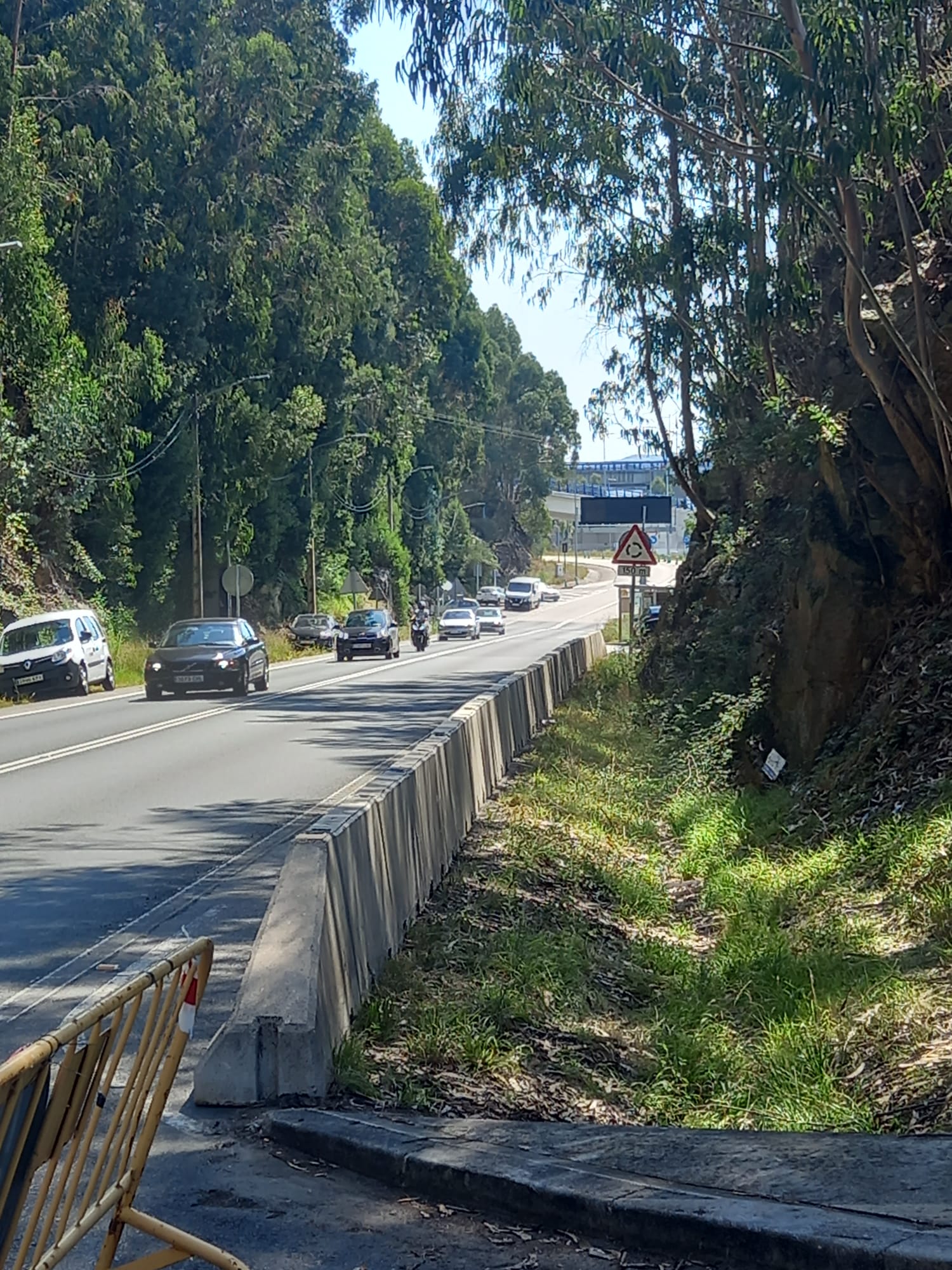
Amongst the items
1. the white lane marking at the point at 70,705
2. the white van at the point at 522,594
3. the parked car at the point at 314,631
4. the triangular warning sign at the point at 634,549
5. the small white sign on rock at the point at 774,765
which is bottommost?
the white van at the point at 522,594

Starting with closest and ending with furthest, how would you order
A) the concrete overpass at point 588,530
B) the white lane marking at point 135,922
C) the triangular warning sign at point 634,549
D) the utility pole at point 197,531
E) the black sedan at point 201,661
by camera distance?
the white lane marking at point 135,922 < the black sedan at point 201,661 < the triangular warning sign at point 634,549 < the utility pole at point 197,531 < the concrete overpass at point 588,530

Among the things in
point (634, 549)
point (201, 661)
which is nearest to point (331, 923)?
point (201, 661)

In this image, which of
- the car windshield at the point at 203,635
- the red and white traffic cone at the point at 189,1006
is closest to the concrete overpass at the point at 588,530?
the car windshield at the point at 203,635

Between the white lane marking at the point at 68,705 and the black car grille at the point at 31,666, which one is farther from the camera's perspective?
the black car grille at the point at 31,666

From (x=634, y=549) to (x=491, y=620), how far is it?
48220 millimetres

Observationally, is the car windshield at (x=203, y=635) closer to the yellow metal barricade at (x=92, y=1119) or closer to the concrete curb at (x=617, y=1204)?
the concrete curb at (x=617, y=1204)

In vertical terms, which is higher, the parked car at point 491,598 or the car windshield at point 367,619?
the car windshield at point 367,619

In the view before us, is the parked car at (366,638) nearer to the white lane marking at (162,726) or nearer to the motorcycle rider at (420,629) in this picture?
the white lane marking at (162,726)

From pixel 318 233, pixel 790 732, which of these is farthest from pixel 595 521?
pixel 790 732

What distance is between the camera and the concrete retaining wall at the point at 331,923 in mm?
6043

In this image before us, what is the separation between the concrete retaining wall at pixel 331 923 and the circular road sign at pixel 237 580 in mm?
39368

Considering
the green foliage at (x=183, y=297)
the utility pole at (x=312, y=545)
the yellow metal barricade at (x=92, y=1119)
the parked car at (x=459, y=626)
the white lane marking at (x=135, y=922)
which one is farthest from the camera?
the parked car at (x=459, y=626)

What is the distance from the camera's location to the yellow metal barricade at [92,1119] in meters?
3.16

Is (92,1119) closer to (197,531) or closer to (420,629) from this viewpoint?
(197,531)
